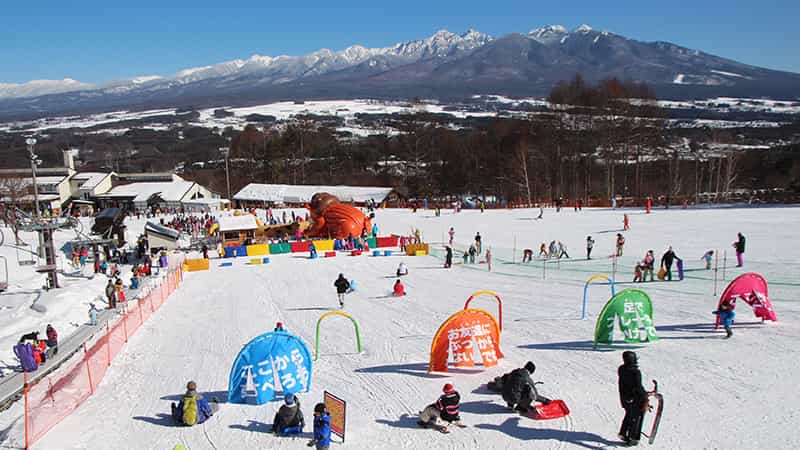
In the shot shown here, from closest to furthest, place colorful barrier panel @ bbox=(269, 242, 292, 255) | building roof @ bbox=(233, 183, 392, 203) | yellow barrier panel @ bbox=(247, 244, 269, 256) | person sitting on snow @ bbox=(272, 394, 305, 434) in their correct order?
1. person sitting on snow @ bbox=(272, 394, 305, 434)
2. yellow barrier panel @ bbox=(247, 244, 269, 256)
3. colorful barrier panel @ bbox=(269, 242, 292, 255)
4. building roof @ bbox=(233, 183, 392, 203)

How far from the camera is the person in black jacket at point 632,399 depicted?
7.55 m

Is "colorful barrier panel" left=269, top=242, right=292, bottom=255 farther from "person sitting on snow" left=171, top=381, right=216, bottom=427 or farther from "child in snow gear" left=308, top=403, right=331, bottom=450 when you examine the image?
"child in snow gear" left=308, top=403, right=331, bottom=450

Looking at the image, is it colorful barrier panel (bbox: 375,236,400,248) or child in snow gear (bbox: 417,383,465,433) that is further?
colorful barrier panel (bbox: 375,236,400,248)

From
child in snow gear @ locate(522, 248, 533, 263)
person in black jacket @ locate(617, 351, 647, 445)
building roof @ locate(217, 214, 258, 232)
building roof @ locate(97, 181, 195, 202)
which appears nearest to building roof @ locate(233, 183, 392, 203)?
building roof @ locate(97, 181, 195, 202)

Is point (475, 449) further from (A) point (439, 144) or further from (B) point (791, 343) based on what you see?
(A) point (439, 144)

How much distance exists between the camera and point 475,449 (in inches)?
309

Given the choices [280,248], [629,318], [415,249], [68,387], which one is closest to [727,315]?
[629,318]

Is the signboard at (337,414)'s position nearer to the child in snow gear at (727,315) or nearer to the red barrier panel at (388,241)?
the child in snow gear at (727,315)

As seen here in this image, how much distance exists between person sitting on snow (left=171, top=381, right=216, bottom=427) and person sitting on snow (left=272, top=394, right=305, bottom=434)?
1.45m

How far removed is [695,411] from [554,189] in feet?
165

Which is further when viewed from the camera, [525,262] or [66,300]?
[525,262]

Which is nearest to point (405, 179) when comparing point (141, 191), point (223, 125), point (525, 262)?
point (141, 191)

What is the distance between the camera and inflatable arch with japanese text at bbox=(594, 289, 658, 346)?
11227 mm

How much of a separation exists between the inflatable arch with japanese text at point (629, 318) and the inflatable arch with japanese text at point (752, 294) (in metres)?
1.98
